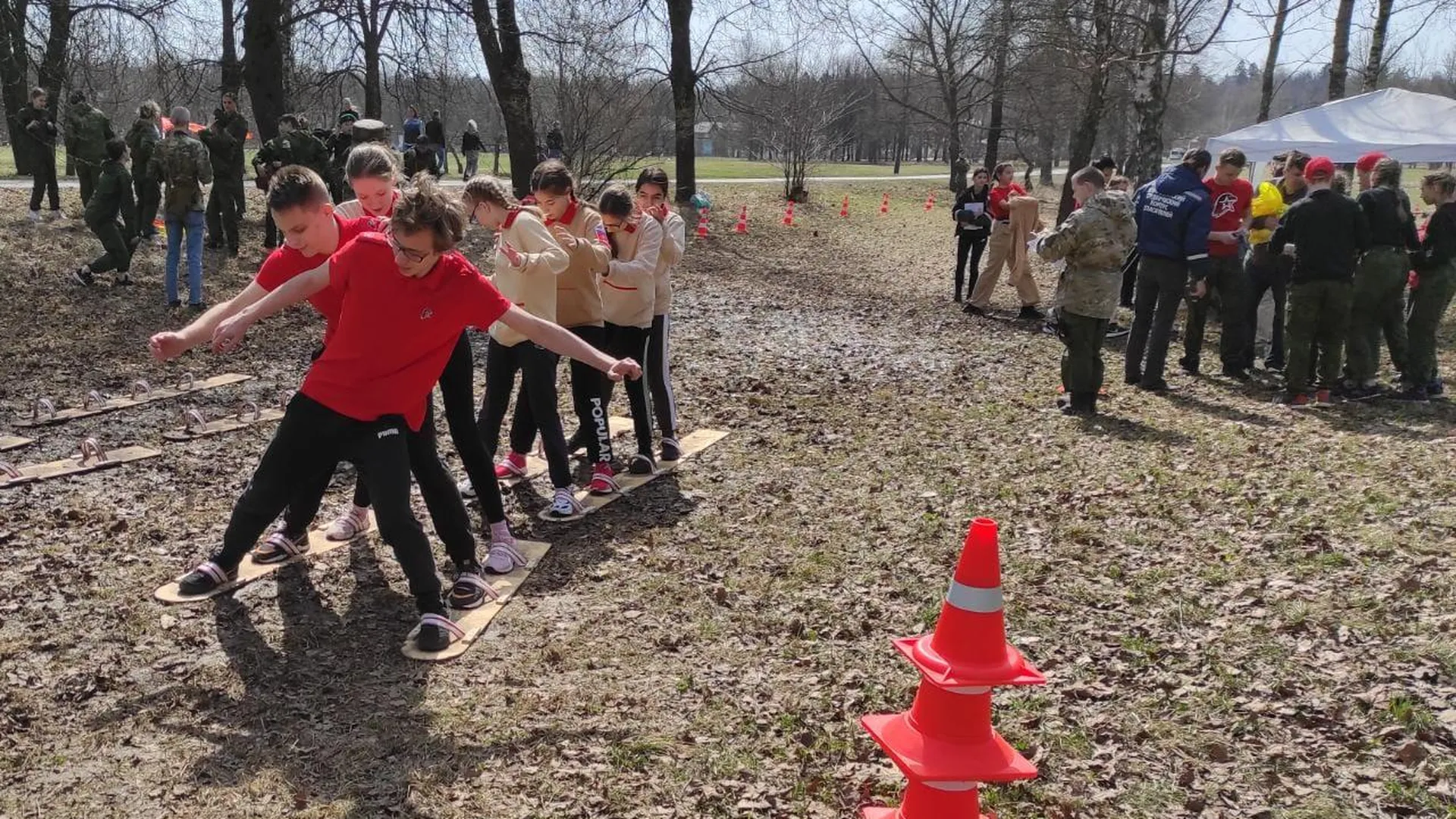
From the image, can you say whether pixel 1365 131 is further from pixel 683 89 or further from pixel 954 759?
pixel 954 759

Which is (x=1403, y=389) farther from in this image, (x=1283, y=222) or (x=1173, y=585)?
(x=1173, y=585)

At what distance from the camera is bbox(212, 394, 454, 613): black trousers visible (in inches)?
159

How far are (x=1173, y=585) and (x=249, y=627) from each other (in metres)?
4.28

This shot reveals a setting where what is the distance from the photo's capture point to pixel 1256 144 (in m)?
14.8

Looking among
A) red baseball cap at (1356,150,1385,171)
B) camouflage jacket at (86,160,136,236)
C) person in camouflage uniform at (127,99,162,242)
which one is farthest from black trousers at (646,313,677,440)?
person in camouflage uniform at (127,99,162,242)

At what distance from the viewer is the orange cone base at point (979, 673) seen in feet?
8.91

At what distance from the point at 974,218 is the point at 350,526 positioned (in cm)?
971

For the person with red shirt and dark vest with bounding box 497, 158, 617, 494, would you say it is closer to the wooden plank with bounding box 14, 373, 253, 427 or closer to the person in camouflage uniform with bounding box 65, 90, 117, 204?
the wooden plank with bounding box 14, 373, 253, 427

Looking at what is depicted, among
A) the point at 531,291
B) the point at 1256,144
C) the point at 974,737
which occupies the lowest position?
the point at 974,737

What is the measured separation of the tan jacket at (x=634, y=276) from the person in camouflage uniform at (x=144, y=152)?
8.90 m

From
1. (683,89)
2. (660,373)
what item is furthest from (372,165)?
(683,89)

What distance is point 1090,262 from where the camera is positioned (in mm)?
7977

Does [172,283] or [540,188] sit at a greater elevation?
[540,188]

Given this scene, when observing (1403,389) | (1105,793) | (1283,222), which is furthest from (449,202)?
(1403,389)
